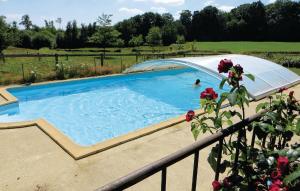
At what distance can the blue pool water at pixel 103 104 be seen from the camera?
30.8 ft

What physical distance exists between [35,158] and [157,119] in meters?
5.62

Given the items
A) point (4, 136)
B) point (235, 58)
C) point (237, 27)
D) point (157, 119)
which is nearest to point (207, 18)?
point (237, 27)

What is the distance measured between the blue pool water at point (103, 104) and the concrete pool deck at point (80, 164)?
7.73 ft

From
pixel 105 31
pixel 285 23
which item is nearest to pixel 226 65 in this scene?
pixel 105 31

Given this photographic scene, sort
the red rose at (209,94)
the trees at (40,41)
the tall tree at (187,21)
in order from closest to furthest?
the red rose at (209,94)
the trees at (40,41)
the tall tree at (187,21)

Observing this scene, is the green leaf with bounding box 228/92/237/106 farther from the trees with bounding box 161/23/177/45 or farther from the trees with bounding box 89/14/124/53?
the trees with bounding box 161/23/177/45

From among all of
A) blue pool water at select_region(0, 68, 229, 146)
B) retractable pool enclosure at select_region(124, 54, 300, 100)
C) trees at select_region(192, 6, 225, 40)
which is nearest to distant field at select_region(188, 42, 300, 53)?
trees at select_region(192, 6, 225, 40)

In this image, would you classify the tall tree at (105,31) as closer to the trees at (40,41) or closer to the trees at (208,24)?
the trees at (40,41)

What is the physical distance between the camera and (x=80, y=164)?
5.09 metres

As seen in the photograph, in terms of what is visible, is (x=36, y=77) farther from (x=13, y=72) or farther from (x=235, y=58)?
(x=235, y=58)

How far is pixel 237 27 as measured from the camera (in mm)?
64188

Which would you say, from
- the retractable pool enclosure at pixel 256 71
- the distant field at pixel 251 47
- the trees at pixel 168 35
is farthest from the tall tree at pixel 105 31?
the retractable pool enclosure at pixel 256 71

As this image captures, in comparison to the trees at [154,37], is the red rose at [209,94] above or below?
below

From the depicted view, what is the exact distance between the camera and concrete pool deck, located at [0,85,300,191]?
444 cm
